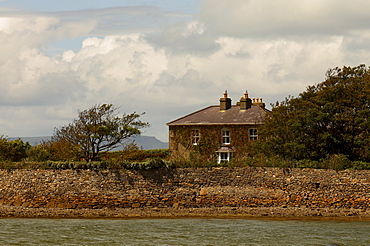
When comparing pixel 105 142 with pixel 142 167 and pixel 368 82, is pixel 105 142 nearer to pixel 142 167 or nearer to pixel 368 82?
pixel 142 167

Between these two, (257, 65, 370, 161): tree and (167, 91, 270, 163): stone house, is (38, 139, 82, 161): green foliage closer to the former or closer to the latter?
(167, 91, 270, 163): stone house

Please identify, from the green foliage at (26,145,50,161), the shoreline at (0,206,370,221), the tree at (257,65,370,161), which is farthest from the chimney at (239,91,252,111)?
the green foliage at (26,145,50,161)

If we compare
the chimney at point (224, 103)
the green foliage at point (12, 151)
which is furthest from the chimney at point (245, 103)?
the green foliage at point (12, 151)

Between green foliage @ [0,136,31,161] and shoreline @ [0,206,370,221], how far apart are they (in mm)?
6123

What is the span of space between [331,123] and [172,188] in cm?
1028

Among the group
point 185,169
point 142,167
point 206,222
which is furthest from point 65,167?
point 206,222

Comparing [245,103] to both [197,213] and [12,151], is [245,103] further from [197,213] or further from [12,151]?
[12,151]

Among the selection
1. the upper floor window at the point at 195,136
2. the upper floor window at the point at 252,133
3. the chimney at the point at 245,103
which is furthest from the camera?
the chimney at the point at 245,103

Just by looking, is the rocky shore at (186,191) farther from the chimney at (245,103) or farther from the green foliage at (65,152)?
the chimney at (245,103)

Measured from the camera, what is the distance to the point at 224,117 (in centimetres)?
4625

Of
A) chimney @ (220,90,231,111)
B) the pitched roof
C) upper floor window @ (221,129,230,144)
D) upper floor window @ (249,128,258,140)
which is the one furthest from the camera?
chimney @ (220,90,231,111)

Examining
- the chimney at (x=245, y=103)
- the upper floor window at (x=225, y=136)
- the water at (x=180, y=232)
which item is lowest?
the water at (x=180, y=232)

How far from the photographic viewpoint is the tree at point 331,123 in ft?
114

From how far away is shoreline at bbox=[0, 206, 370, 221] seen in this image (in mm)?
31531
